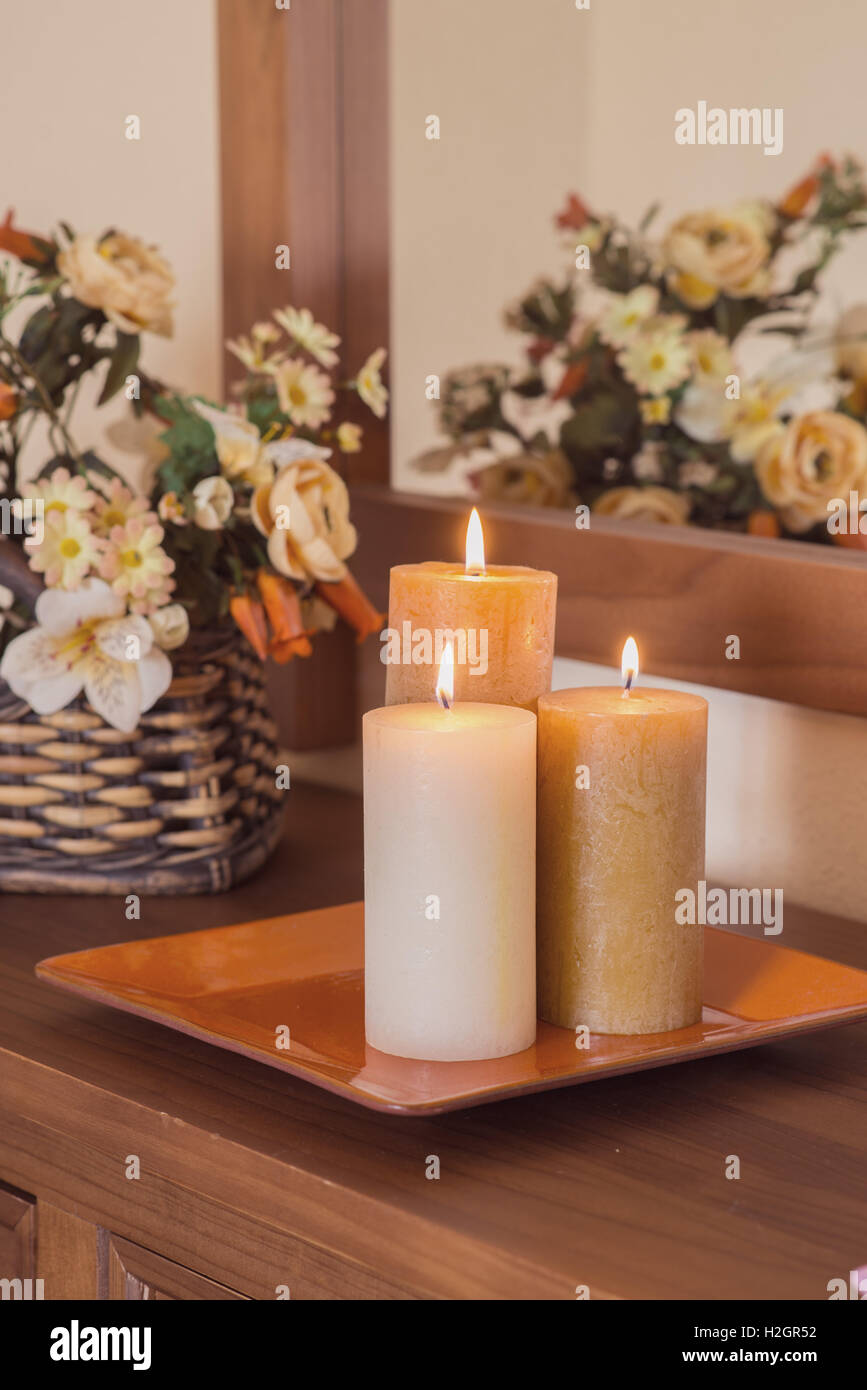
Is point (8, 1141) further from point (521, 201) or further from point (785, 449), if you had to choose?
point (521, 201)

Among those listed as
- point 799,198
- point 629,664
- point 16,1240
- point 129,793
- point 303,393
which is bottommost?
point 16,1240

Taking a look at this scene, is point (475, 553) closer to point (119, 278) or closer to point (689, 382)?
point (119, 278)

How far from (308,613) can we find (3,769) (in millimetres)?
199

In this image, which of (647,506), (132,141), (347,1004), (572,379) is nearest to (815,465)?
(647,506)

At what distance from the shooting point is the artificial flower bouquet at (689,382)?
1006 millimetres

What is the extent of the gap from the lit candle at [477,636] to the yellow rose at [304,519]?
19 centimetres

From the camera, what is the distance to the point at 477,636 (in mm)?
667

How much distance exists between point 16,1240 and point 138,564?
332 mm

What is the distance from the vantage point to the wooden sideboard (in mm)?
513

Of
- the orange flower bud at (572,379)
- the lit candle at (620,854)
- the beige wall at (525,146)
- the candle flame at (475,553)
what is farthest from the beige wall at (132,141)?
the lit candle at (620,854)

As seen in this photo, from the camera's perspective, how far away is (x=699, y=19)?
1.06 m

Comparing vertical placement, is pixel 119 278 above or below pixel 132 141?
below

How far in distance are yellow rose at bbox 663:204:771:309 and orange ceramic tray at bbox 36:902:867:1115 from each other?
48cm
